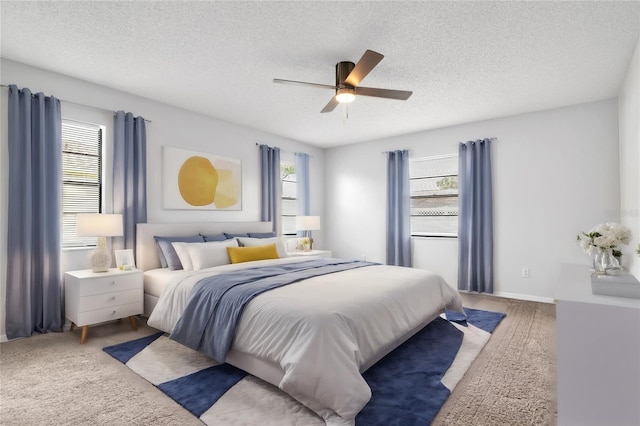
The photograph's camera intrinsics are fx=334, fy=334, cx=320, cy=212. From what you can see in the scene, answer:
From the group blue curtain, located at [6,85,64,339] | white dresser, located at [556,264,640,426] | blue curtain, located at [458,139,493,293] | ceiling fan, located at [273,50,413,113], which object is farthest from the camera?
blue curtain, located at [458,139,493,293]

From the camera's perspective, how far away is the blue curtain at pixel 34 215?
9.99 feet

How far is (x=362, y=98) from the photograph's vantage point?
13.3ft

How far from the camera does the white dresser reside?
1.58m

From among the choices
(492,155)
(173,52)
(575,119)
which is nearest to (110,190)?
(173,52)

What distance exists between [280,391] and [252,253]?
2.05 meters

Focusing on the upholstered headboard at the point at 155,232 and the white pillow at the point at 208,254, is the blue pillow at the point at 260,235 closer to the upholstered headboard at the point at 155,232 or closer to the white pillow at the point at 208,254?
the upholstered headboard at the point at 155,232

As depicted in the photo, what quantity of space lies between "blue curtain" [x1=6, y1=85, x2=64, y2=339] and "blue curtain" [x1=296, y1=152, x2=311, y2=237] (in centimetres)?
357

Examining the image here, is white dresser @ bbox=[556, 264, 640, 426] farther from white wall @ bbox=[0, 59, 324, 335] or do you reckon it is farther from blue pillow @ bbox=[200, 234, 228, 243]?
white wall @ bbox=[0, 59, 324, 335]

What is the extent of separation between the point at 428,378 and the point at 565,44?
9.53 ft

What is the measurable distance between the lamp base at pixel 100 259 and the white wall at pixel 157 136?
1.32 feet

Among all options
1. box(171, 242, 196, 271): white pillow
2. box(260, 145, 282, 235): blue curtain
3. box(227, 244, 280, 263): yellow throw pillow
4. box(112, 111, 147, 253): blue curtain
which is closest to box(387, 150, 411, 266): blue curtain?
box(260, 145, 282, 235): blue curtain

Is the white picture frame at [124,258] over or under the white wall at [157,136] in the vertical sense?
under

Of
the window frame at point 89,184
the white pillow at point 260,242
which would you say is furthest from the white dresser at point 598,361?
the window frame at point 89,184

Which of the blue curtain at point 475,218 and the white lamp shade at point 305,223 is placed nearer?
the blue curtain at point 475,218
